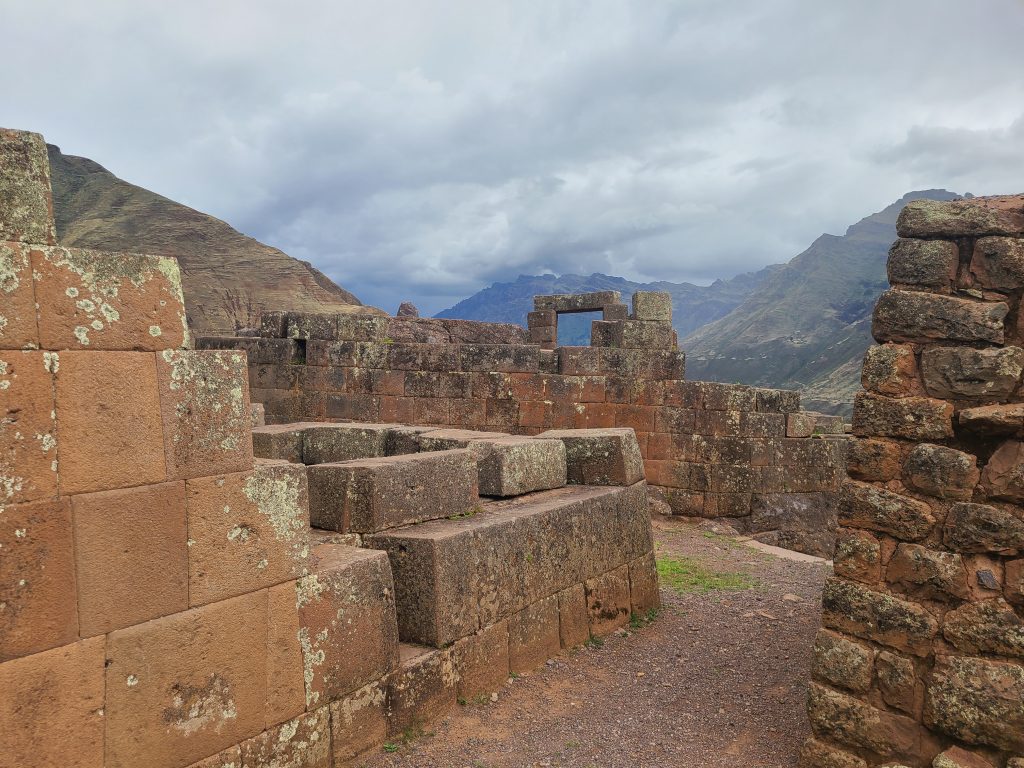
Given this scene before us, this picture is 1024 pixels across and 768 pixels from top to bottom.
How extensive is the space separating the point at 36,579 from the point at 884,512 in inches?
168

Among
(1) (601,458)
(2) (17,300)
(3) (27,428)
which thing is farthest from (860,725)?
(2) (17,300)

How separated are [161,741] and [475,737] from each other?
208 centimetres

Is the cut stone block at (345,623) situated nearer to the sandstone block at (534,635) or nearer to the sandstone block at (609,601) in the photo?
the sandstone block at (534,635)

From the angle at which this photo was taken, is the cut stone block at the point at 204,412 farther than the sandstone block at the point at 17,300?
Yes

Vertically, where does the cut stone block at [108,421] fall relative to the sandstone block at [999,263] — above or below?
below

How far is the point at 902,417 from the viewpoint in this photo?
4160mm

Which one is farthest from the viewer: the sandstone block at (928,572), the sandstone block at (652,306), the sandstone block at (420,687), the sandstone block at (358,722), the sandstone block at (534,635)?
the sandstone block at (652,306)

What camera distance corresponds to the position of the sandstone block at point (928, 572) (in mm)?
3885

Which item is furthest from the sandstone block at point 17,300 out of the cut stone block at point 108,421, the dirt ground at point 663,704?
the dirt ground at point 663,704

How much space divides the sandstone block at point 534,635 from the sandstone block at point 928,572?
2752 millimetres

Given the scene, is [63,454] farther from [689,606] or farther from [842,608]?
[689,606]

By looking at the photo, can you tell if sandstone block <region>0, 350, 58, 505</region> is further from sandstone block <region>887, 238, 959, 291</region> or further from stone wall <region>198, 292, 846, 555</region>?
stone wall <region>198, 292, 846, 555</region>

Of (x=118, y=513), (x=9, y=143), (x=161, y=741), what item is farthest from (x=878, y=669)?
(x=9, y=143)

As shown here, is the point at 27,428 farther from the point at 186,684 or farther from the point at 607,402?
the point at 607,402
